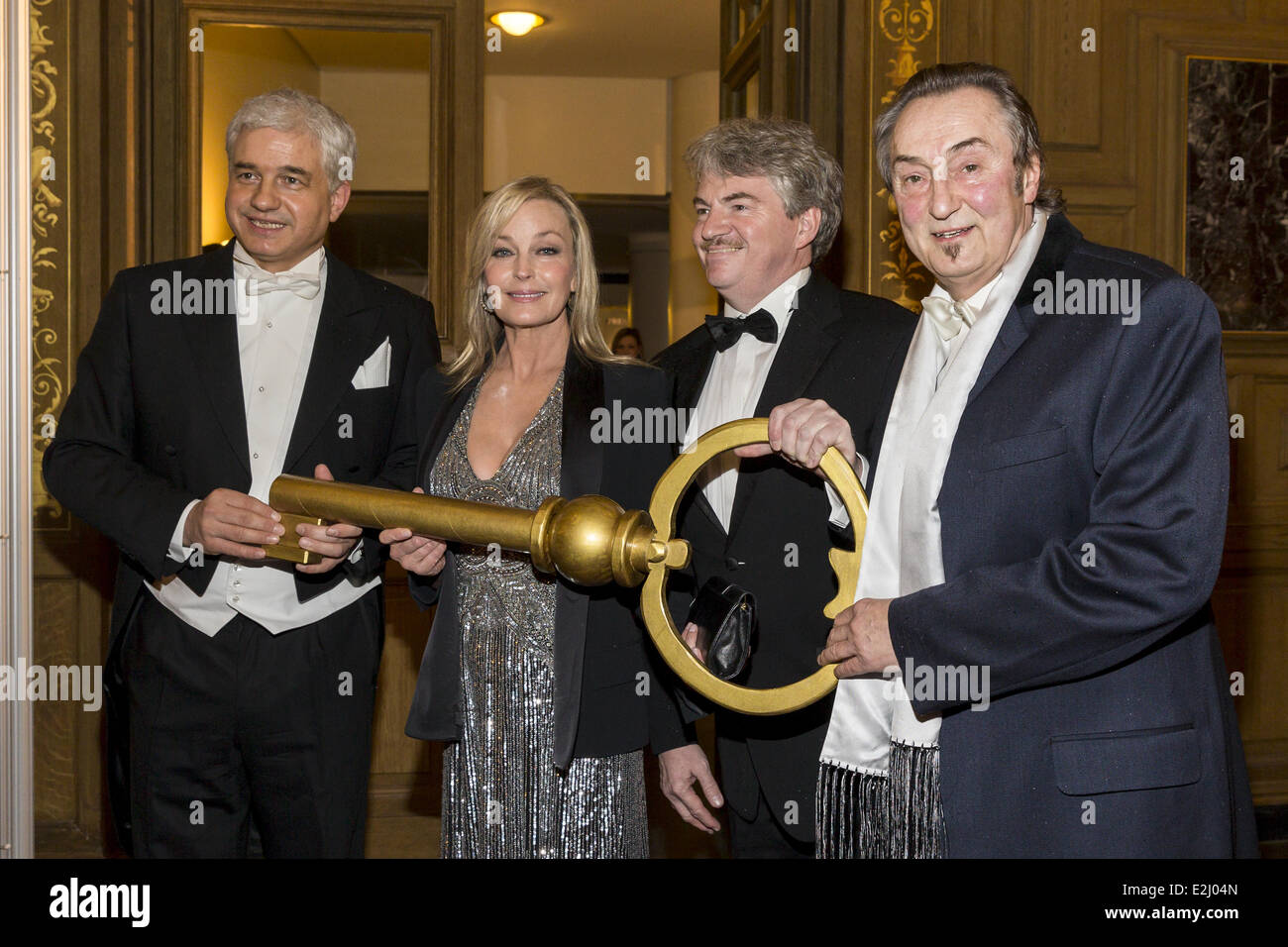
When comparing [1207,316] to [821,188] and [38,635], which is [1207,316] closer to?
[821,188]

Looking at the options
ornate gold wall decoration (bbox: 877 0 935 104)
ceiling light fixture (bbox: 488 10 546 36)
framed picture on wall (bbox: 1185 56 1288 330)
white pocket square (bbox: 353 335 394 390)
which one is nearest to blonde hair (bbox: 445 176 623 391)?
white pocket square (bbox: 353 335 394 390)

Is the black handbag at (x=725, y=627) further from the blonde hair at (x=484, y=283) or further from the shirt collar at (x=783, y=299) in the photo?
the shirt collar at (x=783, y=299)

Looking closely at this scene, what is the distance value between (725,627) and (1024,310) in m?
0.62

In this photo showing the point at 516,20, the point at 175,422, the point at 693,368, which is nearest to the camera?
the point at 175,422

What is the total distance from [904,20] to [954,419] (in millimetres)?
2703

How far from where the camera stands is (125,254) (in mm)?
3850

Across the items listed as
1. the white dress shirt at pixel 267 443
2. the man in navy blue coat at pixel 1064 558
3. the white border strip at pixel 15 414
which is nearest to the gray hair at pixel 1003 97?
the man in navy blue coat at pixel 1064 558

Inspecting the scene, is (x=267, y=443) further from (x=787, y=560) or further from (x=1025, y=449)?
(x=1025, y=449)

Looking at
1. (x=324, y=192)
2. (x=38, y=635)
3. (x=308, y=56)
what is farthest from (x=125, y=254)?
(x=324, y=192)

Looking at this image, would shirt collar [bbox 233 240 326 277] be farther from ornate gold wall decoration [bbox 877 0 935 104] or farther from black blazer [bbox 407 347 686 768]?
ornate gold wall decoration [bbox 877 0 935 104]

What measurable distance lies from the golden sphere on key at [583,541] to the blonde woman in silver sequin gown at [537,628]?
2.60 ft

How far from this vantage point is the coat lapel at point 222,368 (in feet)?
7.45

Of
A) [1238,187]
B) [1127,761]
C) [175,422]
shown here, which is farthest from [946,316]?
[1238,187]

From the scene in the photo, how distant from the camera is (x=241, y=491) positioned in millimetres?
2211
